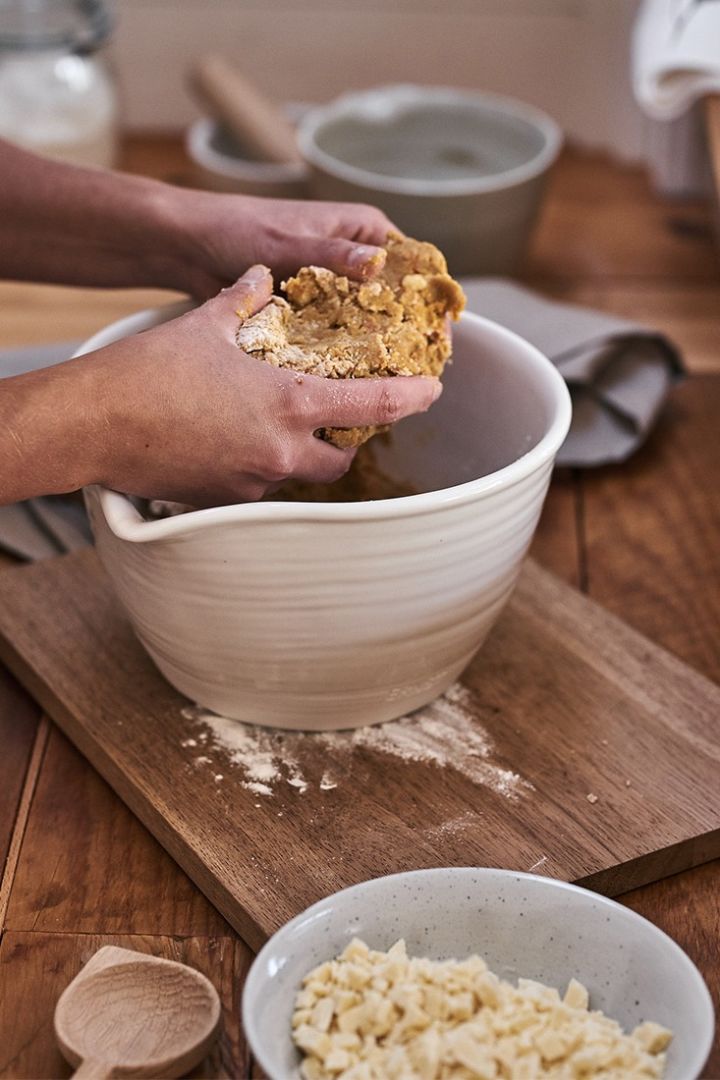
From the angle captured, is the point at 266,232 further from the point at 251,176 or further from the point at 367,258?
the point at 251,176

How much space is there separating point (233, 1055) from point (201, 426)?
0.27 m

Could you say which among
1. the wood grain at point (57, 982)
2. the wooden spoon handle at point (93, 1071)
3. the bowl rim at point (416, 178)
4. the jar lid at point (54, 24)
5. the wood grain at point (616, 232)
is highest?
the jar lid at point (54, 24)

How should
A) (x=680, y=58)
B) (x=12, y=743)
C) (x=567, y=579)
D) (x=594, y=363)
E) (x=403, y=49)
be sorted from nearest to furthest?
(x=12, y=743) → (x=567, y=579) → (x=594, y=363) → (x=680, y=58) → (x=403, y=49)

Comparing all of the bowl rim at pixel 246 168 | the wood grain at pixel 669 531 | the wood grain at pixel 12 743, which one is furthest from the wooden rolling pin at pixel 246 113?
the wood grain at pixel 12 743

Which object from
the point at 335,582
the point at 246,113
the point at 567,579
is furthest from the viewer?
the point at 246,113

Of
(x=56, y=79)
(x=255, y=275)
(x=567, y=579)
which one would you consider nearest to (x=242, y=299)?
(x=255, y=275)

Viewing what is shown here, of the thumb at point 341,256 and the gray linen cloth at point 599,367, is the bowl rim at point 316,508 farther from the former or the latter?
the gray linen cloth at point 599,367

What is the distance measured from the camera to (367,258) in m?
0.71

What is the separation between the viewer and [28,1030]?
570 mm

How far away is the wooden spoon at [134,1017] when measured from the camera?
1.76ft

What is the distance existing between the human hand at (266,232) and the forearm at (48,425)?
181 mm

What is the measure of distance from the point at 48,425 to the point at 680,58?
0.80 m

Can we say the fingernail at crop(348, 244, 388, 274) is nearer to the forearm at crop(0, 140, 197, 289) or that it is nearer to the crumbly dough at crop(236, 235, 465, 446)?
the crumbly dough at crop(236, 235, 465, 446)

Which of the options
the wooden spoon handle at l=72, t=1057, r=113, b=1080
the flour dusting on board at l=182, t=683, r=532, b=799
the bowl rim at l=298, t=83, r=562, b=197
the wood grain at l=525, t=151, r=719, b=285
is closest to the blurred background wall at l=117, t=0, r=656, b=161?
the wood grain at l=525, t=151, r=719, b=285
